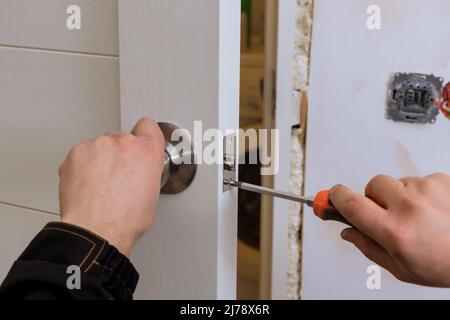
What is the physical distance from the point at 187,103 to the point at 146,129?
0.04 m

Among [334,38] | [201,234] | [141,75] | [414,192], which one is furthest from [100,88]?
[334,38]

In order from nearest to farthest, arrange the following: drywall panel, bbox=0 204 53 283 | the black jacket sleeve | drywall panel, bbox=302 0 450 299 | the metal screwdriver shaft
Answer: the black jacket sleeve → the metal screwdriver shaft → drywall panel, bbox=0 204 53 283 → drywall panel, bbox=302 0 450 299

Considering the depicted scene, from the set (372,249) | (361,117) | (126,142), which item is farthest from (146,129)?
(361,117)

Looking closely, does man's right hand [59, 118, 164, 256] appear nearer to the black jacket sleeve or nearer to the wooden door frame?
the black jacket sleeve

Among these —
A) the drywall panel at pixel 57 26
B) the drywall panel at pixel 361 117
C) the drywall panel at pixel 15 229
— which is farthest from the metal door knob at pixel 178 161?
the drywall panel at pixel 361 117

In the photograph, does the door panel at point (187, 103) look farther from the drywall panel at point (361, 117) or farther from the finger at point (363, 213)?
the drywall panel at point (361, 117)

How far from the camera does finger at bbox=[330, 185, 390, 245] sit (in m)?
0.45

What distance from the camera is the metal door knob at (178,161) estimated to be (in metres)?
0.49

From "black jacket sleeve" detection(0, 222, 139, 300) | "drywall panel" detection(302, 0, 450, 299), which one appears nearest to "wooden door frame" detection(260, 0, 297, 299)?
"drywall panel" detection(302, 0, 450, 299)

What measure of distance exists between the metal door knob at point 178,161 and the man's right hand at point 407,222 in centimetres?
13

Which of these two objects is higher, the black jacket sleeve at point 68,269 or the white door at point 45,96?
the white door at point 45,96

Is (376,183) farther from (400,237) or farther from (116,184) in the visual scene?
(116,184)

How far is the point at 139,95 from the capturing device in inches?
19.7

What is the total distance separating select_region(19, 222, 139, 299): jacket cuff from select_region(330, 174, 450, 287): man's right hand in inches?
8.0
